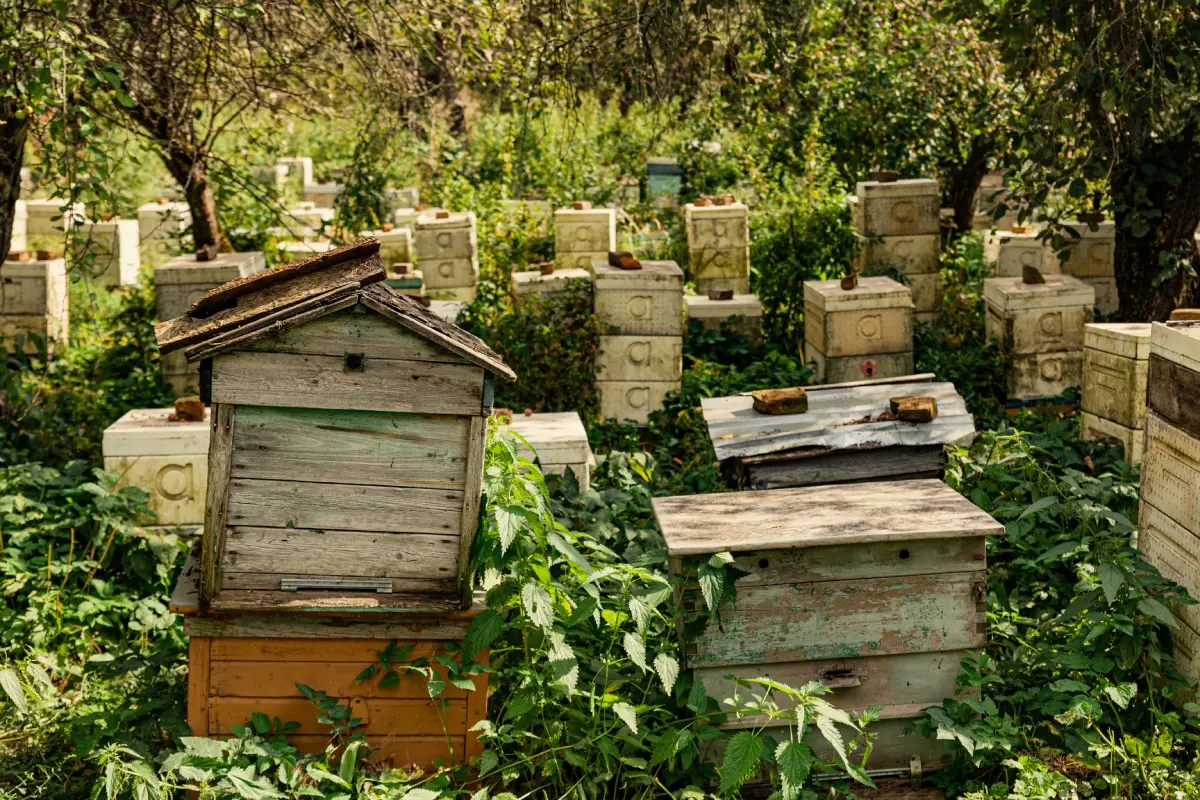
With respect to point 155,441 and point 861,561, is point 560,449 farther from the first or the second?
point 861,561

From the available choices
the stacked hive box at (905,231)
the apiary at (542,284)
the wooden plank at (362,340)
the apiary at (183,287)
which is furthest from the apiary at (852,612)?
the stacked hive box at (905,231)

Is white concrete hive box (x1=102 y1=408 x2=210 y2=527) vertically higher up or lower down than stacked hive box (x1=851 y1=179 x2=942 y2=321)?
lower down

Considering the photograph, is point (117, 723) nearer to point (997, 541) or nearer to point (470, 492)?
point (470, 492)

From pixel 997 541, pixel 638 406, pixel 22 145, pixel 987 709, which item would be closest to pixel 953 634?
pixel 987 709

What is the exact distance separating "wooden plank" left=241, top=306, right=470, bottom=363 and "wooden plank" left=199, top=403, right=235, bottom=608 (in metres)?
0.30

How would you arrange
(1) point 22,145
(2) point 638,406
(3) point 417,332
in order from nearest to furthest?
(3) point 417,332 < (1) point 22,145 < (2) point 638,406

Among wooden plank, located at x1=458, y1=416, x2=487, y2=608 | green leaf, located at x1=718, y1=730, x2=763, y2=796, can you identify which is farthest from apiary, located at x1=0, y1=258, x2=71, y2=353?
green leaf, located at x1=718, y1=730, x2=763, y2=796

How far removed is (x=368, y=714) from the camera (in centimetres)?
438

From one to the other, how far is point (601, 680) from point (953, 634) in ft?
4.28

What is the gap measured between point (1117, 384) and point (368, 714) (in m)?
4.51

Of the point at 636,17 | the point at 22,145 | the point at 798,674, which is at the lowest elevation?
the point at 798,674

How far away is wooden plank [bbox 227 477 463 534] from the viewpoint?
164 inches

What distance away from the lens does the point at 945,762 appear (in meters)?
4.44

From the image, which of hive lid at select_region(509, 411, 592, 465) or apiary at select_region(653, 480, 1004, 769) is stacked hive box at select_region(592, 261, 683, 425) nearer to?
hive lid at select_region(509, 411, 592, 465)
